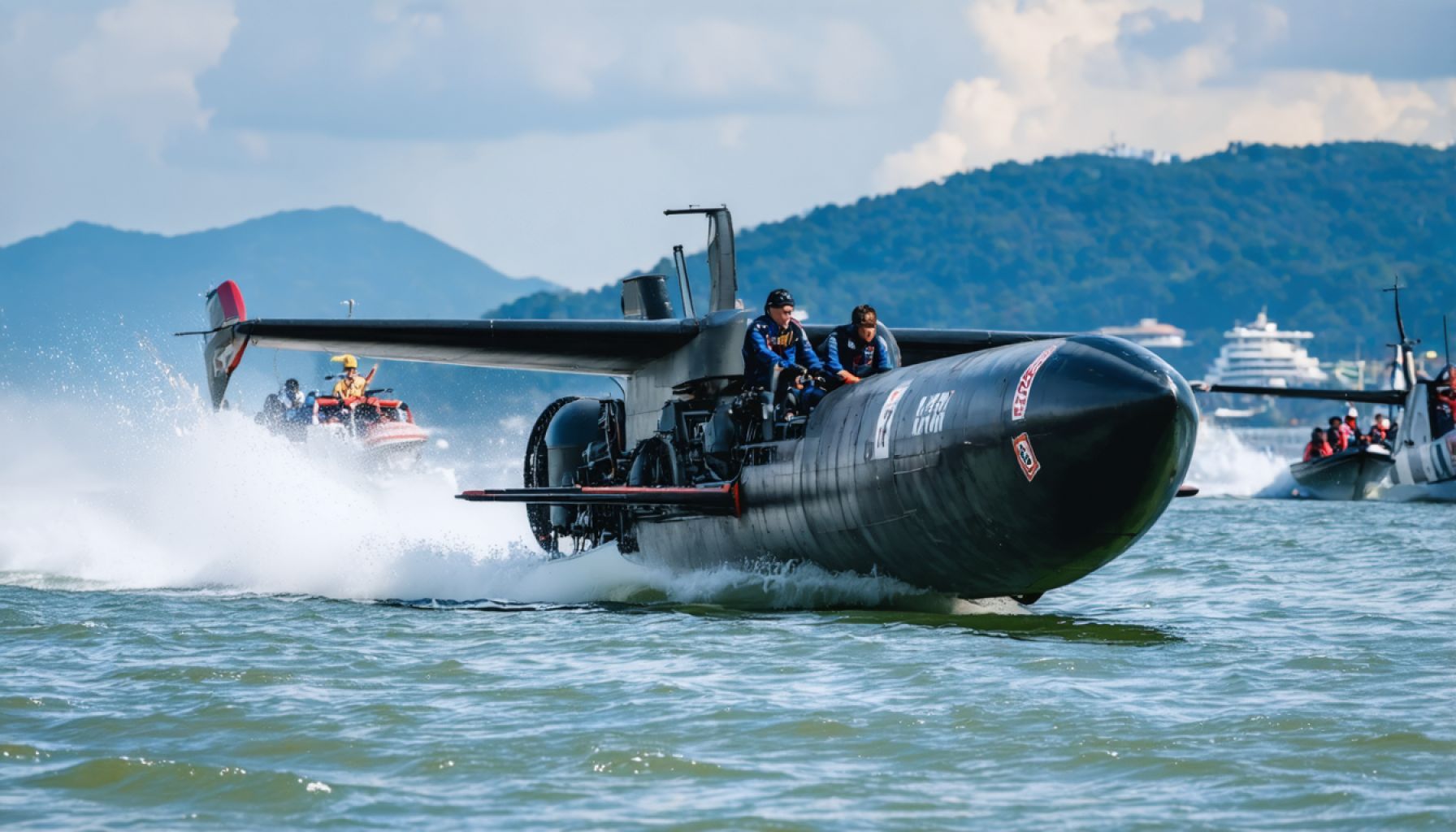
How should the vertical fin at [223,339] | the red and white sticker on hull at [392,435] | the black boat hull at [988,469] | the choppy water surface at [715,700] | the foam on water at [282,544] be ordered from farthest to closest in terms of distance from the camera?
the red and white sticker on hull at [392,435], the vertical fin at [223,339], the foam on water at [282,544], the black boat hull at [988,469], the choppy water surface at [715,700]

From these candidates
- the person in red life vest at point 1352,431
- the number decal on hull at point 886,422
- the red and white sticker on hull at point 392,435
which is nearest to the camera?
the number decal on hull at point 886,422

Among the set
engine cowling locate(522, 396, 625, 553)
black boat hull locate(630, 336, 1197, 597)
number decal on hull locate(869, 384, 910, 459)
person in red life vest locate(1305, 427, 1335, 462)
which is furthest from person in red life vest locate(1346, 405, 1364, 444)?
number decal on hull locate(869, 384, 910, 459)

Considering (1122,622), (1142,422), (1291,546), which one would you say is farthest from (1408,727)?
(1291,546)

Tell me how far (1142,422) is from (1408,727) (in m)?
3.52

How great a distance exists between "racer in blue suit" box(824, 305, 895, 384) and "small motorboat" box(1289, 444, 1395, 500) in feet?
108

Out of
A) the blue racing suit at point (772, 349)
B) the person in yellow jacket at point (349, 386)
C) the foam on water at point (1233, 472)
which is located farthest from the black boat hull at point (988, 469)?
the foam on water at point (1233, 472)

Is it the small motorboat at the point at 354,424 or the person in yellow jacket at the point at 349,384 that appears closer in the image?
the small motorboat at the point at 354,424

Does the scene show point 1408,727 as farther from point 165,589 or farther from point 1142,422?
point 165,589

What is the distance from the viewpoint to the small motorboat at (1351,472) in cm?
4728

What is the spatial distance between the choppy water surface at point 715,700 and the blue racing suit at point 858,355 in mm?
1937

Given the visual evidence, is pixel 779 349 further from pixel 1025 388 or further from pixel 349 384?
pixel 349 384

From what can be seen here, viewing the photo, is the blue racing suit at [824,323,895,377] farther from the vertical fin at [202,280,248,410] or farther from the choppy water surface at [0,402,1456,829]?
the vertical fin at [202,280,248,410]

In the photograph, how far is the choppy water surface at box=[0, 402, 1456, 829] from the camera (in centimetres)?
845

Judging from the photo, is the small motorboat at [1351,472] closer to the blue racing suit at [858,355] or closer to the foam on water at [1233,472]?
the foam on water at [1233,472]
